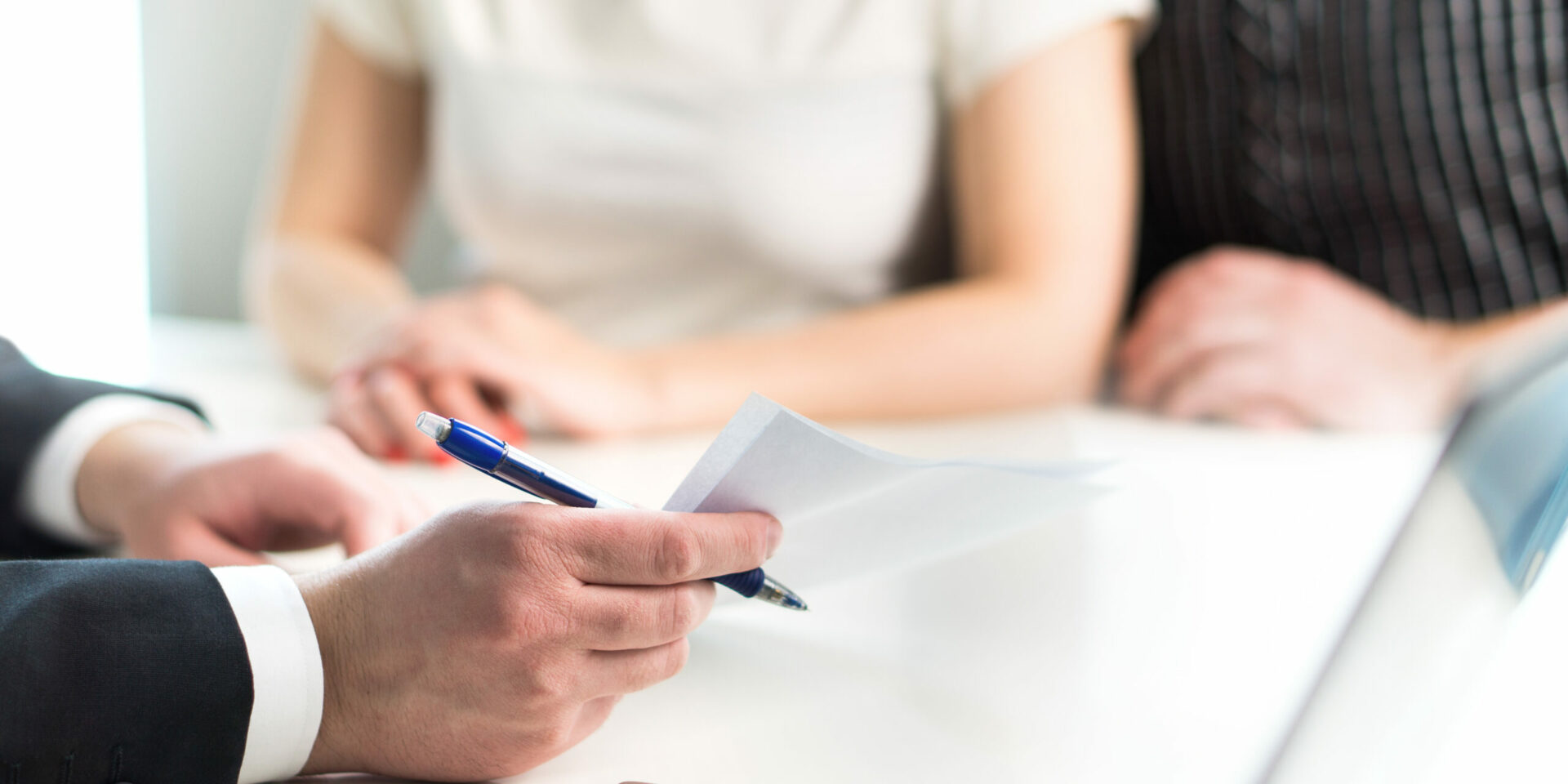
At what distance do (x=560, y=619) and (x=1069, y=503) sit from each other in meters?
0.18

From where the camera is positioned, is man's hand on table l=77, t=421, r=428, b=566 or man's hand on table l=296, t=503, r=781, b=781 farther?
man's hand on table l=77, t=421, r=428, b=566

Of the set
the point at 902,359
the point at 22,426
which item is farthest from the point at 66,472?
the point at 902,359

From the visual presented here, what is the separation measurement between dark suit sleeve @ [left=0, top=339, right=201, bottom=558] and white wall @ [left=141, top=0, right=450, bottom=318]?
1.19 meters

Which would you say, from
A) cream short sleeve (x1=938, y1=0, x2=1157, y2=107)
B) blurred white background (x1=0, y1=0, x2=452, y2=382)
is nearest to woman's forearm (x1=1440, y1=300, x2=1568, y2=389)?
cream short sleeve (x1=938, y1=0, x2=1157, y2=107)

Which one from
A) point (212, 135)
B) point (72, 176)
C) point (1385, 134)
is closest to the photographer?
point (1385, 134)

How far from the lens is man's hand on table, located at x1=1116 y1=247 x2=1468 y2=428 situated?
681mm

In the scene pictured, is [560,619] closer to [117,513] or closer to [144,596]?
[144,596]

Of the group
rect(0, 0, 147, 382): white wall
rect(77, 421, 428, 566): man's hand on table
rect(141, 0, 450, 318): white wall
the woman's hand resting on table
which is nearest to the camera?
rect(77, 421, 428, 566): man's hand on table

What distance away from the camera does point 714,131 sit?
0.81 m

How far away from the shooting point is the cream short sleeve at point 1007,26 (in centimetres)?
75

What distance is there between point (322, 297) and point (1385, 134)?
79cm

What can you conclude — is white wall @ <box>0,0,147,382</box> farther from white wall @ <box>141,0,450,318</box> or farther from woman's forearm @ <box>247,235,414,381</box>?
woman's forearm @ <box>247,235,414,381</box>

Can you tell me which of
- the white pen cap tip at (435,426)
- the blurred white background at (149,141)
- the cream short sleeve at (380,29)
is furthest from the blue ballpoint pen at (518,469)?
the blurred white background at (149,141)

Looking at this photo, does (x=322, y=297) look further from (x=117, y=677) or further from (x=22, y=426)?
(x=117, y=677)
